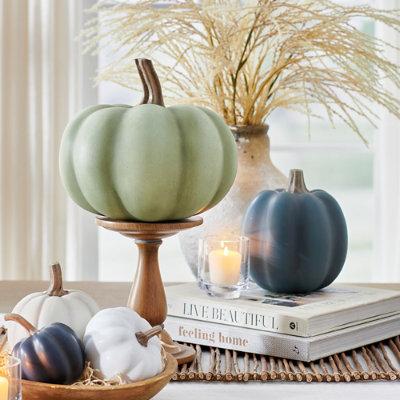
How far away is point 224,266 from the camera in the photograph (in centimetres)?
109

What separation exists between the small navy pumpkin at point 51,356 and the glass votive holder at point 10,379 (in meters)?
0.06

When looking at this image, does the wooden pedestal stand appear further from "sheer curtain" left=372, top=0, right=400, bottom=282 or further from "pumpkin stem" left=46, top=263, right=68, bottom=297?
"sheer curtain" left=372, top=0, right=400, bottom=282

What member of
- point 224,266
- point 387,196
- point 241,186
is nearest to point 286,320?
point 224,266

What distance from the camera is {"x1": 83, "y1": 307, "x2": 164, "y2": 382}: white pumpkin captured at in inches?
31.6

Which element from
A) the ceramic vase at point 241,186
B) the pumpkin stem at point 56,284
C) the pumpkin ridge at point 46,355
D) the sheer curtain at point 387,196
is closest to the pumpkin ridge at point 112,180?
the pumpkin stem at point 56,284

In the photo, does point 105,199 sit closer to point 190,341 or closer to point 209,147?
point 209,147

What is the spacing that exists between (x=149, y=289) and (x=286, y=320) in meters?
0.16

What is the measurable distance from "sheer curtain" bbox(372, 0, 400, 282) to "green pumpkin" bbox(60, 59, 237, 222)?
75.7 inches

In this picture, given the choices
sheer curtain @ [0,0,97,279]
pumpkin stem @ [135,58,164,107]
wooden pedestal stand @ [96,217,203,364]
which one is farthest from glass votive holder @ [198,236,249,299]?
sheer curtain @ [0,0,97,279]

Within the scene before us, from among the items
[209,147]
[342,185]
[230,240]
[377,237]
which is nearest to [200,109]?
[209,147]

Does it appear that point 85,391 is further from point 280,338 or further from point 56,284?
point 280,338

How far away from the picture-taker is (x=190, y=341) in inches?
42.8

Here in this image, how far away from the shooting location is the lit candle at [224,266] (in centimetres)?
109

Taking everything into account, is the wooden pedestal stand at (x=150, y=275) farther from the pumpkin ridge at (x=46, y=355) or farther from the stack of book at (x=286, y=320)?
the pumpkin ridge at (x=46, y=355)
